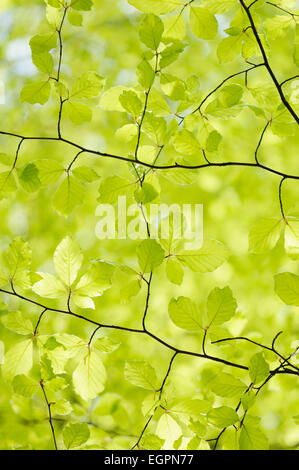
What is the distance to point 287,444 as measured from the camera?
189cm

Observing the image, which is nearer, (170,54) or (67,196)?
(170,54)

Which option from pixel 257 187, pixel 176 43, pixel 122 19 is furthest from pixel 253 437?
pixel 122 19

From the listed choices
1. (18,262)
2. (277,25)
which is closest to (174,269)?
(18,262)

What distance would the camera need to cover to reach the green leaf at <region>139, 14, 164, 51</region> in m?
0.75

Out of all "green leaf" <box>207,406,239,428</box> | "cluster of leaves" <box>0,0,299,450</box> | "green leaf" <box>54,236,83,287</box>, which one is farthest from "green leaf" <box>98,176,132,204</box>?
"green leaf" <box>207,406,239,428</box>

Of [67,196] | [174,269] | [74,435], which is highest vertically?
[67,196]

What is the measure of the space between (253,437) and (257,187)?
2296mm

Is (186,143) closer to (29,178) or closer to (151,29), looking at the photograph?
(151,29)

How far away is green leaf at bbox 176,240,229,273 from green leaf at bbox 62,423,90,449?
411 millimetres

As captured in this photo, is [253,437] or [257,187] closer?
[253,437]

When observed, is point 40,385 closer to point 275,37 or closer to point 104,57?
point 275,37

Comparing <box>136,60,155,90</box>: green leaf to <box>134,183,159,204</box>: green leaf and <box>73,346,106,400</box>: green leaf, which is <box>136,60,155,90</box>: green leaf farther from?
<box>73,346,106,400</box>: green leaf

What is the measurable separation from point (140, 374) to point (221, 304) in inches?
8.5

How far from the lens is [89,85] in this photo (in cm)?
82
